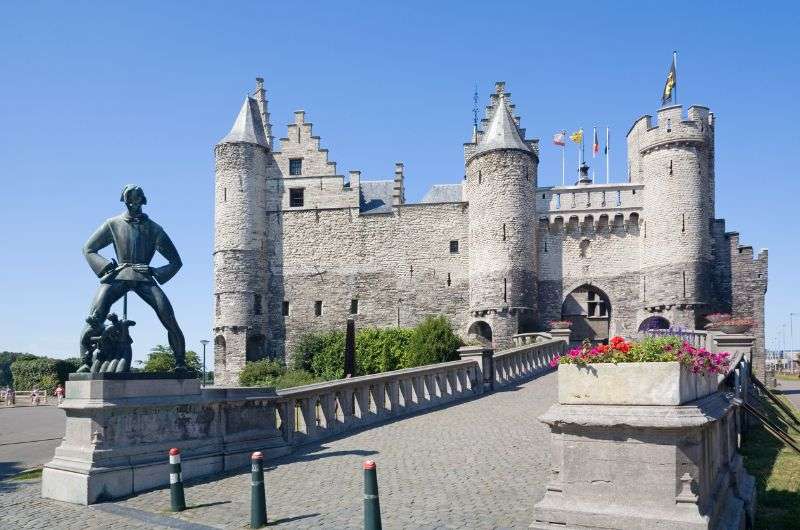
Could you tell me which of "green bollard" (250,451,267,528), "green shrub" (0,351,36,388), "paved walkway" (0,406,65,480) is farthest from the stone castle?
"green shrub" (0,351,36,388)

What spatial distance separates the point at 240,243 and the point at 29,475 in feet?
103

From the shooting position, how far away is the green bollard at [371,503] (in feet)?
17.7

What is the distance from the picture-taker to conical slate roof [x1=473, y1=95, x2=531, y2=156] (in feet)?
128

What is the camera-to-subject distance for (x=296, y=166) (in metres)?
43.1

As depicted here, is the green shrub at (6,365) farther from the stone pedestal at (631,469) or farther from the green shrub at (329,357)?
the stone pedestal at (631,469)

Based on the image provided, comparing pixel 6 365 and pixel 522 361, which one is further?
pixel 6 365

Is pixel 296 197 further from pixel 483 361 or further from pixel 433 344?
pixel 483 361

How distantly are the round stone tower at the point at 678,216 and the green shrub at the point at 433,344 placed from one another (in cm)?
1418

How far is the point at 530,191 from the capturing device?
39.0 meters

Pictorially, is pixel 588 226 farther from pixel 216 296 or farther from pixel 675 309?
pixel 216 296

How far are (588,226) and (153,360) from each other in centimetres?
2634

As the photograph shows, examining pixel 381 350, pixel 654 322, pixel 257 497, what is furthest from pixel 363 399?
pixel 654 322

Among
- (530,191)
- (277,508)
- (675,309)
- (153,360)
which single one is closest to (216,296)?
(153,360)

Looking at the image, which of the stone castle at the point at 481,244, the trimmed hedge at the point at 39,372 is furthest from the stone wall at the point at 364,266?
the trimmed hedge at the point at 39,372
